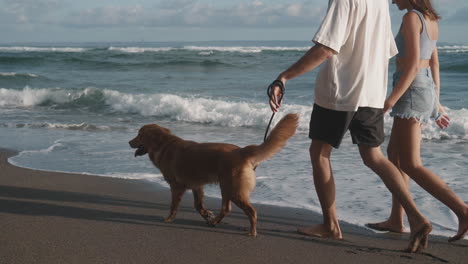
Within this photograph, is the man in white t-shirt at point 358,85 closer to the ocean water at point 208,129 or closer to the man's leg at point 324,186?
the man's leg at point 324,186

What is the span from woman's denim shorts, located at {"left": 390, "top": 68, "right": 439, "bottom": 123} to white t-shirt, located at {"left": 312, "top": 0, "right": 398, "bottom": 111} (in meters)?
0.31

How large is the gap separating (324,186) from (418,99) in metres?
0.91

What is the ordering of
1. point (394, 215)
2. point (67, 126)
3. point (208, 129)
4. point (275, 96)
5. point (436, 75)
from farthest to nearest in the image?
point (208, 129), point (67, 126), point (394, 215), point (436, 75), point (275, 96)

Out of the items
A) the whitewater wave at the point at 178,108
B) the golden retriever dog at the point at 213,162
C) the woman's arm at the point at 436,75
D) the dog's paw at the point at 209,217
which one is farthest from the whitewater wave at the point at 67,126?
the woman's arm at the point at 436,75

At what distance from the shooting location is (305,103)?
1426 cm

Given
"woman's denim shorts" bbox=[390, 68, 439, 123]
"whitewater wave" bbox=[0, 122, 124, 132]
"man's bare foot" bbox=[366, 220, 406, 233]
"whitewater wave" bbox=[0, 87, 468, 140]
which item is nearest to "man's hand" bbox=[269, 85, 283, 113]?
"woman's denim shorts" bbox=[390, 68, 439, 123]

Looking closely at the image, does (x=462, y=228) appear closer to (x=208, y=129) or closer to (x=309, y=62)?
(x=309, y=62)

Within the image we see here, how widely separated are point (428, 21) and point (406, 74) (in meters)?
0.43

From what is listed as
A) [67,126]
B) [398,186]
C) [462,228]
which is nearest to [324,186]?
[398,186]

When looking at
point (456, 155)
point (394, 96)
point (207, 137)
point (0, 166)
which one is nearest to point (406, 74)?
point (394, 96)

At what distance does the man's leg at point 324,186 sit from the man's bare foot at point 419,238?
545 mm

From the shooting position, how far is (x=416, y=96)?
A: 3.87 metres

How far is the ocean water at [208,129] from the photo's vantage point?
18.2 ft

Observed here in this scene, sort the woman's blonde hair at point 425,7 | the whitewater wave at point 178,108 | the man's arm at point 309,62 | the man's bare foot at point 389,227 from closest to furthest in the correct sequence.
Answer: the man's arm at point 309,62, the woman's blonde hair at point 425,7, the man's bare foot at point 389,227, the whitewater wave at point 178,108
